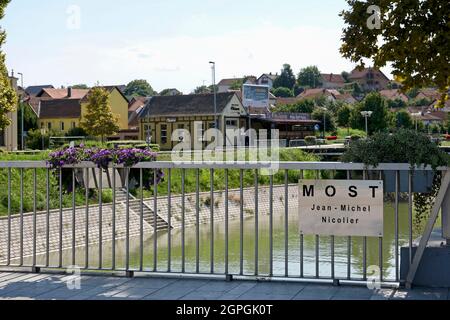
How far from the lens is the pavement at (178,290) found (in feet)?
20.3

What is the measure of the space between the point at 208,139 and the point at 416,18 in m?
56.1

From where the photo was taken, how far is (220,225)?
27.8m

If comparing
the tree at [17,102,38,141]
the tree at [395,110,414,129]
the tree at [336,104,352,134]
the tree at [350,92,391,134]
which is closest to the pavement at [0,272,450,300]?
the tree at [17,102,38,141]

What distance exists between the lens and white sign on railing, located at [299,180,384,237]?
6480 millimetres

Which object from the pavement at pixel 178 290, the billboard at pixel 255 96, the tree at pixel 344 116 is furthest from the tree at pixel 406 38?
the tree at pixel 344 116

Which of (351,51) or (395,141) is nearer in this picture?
(395,141)

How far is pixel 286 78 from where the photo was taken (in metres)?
176

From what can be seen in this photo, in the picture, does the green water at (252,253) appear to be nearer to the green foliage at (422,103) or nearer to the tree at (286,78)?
the green foliage at (422,103)

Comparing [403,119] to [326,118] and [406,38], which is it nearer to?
[326,118]

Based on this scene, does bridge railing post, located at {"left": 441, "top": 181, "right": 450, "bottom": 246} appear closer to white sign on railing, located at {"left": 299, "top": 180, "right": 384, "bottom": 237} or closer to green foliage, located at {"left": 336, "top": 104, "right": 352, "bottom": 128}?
white sign on railing, located at {"left": 299, "top": 180, "right": 384, "bottom": 237}

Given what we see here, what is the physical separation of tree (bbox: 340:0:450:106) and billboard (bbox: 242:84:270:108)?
68965mm

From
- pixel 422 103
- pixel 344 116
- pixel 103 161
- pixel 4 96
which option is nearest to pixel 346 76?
pixel 422 103

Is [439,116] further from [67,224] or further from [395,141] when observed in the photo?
[395,141]

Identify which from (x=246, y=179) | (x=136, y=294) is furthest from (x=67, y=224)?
(x=246, y=179)
